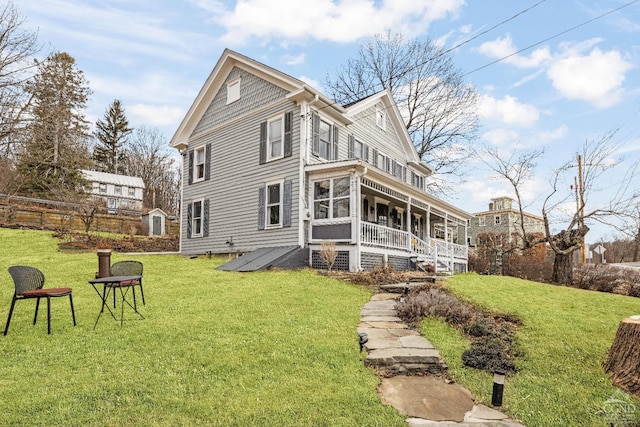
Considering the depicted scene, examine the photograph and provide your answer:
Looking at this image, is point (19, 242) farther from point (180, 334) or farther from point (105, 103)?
point (105, 103)

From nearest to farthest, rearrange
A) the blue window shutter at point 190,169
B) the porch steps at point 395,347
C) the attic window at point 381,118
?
the porch steps at point 395,347 → the blue window shutter at point 190,169 → the attic window at point 381,118

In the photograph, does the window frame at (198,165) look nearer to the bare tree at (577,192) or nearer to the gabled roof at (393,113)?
the gabled roof at (393,113)

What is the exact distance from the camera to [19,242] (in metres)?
16.4

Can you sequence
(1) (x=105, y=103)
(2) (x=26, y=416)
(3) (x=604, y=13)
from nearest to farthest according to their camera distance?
(2) (x=26, y=416)
(3) (x=604, y=13)
(1) (x=105, y=103)

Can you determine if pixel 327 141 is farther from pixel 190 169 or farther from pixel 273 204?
pixel 190 169

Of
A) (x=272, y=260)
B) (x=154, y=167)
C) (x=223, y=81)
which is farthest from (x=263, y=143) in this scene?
(x=154, y=167)

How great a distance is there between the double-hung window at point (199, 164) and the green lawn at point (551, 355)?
41.1ft

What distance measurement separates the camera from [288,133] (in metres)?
13.9

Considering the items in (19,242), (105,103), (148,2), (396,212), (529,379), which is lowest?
(529,379)

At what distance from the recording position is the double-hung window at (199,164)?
17859 millimetres

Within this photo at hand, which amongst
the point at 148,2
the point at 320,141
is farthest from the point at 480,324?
the point at 148,2

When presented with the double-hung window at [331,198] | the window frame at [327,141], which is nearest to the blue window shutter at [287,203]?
the double-hung window at [331,198]

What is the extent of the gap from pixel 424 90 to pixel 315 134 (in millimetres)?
14686

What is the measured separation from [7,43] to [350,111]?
12711 mm
